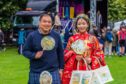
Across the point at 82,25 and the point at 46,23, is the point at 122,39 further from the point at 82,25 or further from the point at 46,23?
the point at 46,23

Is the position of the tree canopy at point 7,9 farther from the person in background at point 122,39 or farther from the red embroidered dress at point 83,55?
the red embroidered dress at point 83,55

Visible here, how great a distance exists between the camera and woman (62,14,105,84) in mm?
7695

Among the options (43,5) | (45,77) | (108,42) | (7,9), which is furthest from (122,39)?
(45,77)

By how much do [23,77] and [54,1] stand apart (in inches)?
614

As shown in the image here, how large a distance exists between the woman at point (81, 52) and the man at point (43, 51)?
665mm

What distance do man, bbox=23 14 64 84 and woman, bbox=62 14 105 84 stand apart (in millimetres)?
665

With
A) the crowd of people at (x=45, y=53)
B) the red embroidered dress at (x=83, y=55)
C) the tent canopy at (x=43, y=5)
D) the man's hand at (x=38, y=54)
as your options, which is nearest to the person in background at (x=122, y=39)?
the tent canopy at (x=43, y=5)

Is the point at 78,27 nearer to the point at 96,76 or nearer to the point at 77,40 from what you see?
the point at 77,40

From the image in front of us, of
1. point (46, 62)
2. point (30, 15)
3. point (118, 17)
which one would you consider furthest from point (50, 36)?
point (118, 17)

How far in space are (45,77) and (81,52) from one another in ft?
→ 3.21

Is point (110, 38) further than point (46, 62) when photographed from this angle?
Yes

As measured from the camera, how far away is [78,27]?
25.3 ft

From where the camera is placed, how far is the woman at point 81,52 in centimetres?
770

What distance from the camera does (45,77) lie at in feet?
22.8
